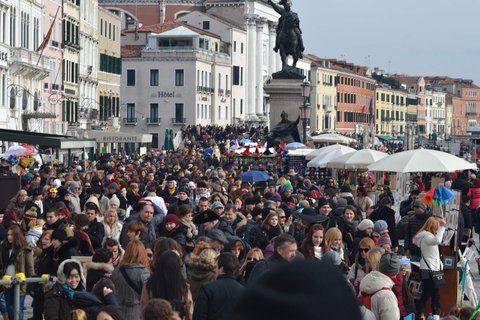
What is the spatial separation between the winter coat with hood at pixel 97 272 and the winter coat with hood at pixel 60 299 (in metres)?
0.55

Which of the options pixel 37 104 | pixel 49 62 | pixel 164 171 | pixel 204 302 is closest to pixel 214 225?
pixel 204 302

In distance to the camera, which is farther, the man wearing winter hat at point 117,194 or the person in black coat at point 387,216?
the man wearing winter hat at point 117,194

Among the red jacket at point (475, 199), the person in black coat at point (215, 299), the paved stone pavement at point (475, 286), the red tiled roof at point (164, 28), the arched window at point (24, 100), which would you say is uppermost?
the red tiled roof at point (164, 28)

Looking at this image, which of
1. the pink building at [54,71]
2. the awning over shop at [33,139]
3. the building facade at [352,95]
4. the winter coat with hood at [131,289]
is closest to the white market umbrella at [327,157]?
the awning over shop at [33,139]

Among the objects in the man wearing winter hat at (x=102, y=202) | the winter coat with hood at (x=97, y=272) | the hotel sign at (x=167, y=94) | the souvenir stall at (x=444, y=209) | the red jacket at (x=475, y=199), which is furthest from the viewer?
the hotel sign at (x=167, y=94)

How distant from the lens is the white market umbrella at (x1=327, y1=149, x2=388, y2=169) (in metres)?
29.4

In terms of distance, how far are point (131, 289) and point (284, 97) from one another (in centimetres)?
4202

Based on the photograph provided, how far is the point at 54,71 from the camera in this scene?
66000mm

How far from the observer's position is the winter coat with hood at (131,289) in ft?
29.7

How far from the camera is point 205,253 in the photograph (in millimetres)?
9203

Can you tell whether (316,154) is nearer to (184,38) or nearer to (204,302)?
(204,302)

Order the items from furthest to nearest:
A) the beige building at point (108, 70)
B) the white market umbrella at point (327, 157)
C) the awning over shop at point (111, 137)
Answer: the beige building at point (108, 70) < the awning over shop at point (111, 137) < the white market umbrella at point (327, 157)

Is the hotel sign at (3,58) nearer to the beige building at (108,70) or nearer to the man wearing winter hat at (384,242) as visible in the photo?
the beige building at (108,70)

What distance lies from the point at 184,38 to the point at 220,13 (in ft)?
63.7
